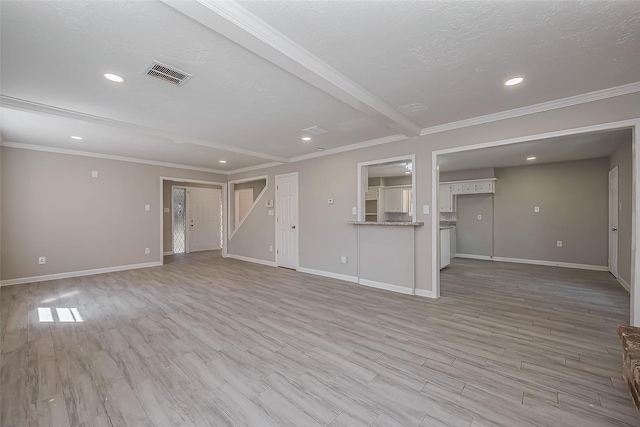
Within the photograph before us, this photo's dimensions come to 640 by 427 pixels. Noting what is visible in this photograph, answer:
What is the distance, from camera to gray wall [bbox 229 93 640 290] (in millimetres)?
2842

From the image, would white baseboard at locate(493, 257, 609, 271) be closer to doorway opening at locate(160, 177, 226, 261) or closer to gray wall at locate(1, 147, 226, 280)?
doorway opening at locate(160, 177, 226, 261)

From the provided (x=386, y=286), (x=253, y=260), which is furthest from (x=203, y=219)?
(x=386, y=286)

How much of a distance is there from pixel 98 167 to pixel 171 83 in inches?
175

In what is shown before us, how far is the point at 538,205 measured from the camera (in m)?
6.25

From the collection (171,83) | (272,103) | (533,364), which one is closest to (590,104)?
(533,364)

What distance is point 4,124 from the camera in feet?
12.0

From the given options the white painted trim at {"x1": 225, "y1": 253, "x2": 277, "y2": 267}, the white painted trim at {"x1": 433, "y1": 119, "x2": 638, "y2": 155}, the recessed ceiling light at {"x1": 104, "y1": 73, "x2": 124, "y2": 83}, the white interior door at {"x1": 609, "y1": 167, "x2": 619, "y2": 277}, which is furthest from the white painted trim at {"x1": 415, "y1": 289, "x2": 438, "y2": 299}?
the recessed ceiling light at {"x1": 104, "y1": 73, "x2": 124, "y2": 83}

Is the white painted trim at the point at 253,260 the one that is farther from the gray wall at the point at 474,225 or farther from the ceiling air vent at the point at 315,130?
the gray wall at the point at 474,225

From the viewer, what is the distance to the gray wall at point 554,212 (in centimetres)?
555

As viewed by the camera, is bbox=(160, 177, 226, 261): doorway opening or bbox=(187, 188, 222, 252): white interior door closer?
bbox=(160, 177, 226, 261): doorway opening

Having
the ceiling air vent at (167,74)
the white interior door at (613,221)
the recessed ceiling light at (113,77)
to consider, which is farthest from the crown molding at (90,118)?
the white interior door at (613,221)

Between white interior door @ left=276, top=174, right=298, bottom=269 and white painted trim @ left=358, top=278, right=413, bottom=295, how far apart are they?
5.95 feet

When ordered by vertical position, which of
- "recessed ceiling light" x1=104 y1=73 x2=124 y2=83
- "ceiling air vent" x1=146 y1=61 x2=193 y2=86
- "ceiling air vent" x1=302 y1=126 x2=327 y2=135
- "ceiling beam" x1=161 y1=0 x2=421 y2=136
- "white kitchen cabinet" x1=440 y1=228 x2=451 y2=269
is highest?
"recessed ceiling light" x1=104 y1=73 x2=124 y2=83

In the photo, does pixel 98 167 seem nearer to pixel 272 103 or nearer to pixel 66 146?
pixel 66 146
